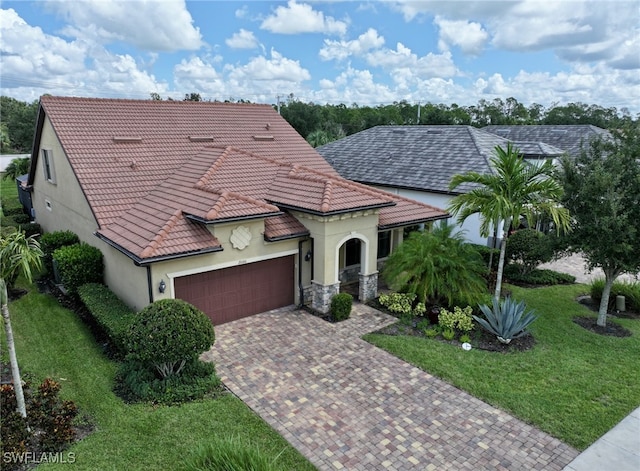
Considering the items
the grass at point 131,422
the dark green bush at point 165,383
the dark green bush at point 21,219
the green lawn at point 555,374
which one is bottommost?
the green lawn at point 555,374

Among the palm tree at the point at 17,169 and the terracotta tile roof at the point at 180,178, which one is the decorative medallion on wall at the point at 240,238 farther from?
the palm tree at the point at 17,169

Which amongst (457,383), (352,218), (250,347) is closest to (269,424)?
(250,347)

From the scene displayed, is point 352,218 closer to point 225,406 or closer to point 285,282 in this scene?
→ point 285,282

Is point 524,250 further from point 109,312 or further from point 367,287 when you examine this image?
point 109,312

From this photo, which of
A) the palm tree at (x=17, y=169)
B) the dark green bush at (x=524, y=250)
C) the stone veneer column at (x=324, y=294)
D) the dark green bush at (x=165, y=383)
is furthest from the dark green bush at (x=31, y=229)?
the dark green bush at (x=524, y=250)

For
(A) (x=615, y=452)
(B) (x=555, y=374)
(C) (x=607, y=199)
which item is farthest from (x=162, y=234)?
(C) (x=607, y=199)

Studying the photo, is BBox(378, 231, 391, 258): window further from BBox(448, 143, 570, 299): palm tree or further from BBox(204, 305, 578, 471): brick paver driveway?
BBox(204, 305, 578, 471): brick paver driveway
